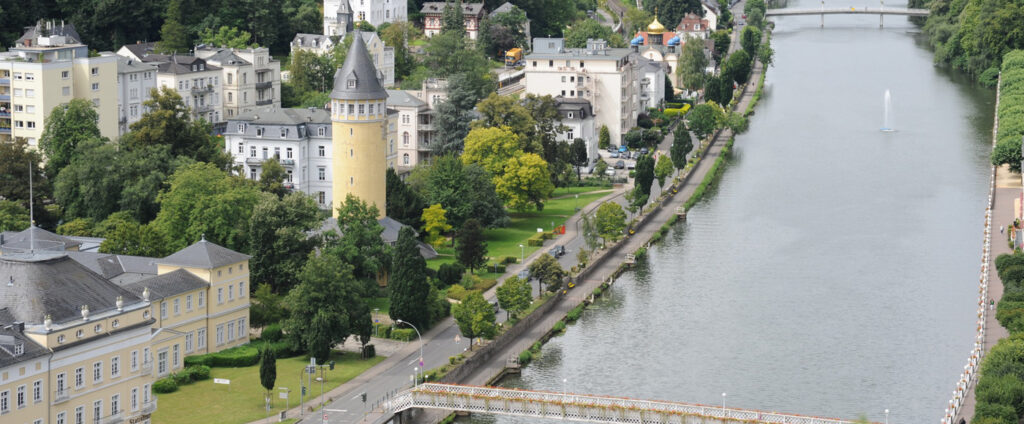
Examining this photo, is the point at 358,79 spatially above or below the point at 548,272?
above

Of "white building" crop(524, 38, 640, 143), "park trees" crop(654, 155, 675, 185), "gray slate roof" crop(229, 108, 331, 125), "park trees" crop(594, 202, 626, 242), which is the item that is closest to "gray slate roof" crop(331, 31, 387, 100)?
"gray slate roof" crop(229, 108, 331, 125)

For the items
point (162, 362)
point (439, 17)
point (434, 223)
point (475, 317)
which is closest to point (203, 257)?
point (162, 362)

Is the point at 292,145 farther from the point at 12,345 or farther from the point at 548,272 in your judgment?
the point at 12,345

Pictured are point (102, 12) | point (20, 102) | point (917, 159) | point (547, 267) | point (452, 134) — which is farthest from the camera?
point (102, 12)

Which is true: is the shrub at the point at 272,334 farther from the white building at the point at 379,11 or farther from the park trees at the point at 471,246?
the white building at the point at 379,11

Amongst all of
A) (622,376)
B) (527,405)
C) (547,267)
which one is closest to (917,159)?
(547,267)

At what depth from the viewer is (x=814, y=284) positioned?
261 ft

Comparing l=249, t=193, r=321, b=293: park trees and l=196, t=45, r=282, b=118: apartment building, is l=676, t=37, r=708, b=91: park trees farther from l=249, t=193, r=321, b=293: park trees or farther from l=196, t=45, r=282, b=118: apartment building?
l=249, t=193, r=321, b=293: park trees

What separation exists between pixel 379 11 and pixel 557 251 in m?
58.5

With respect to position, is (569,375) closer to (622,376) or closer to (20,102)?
(622,376)

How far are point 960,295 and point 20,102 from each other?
49306mm

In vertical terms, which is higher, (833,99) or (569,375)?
(833,99)

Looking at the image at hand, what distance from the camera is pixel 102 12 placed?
122m

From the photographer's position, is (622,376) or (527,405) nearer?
(527,405)
